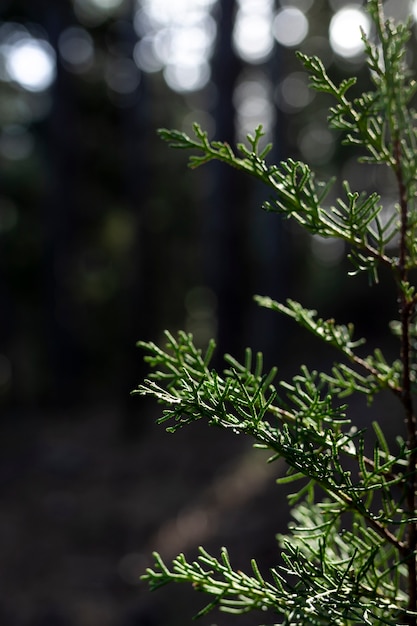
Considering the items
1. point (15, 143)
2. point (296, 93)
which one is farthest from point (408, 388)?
point (296, 93)

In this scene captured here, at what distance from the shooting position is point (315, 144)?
68.3 feet

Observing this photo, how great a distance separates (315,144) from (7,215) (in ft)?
31.6

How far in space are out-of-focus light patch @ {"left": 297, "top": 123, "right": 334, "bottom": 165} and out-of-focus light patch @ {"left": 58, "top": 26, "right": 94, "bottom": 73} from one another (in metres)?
7.25

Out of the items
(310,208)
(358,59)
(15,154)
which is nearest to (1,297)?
(15,154)

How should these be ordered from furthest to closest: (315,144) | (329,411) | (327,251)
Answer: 1. (315,144)
2. (327,251)
3. (329,411)

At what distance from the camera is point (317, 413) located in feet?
4.33

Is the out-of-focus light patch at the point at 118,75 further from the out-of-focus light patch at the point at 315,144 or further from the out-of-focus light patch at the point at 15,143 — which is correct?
the out-of-focus light patch at the point at 315,144

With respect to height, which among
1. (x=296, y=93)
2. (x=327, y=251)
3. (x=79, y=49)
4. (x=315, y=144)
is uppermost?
(x=296, y=93)

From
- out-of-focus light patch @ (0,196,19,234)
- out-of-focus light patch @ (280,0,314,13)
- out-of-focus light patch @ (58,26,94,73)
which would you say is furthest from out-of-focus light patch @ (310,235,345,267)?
out-of-focus light patch @ (0,196,19,234)

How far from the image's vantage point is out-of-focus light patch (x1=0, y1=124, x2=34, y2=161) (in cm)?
1764

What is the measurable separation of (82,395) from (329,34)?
39.8 ft

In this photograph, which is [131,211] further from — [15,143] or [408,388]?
[408,388]

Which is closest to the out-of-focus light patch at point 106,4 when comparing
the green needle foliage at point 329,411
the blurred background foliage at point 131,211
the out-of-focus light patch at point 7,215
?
the blurred background foliage at point 131,211

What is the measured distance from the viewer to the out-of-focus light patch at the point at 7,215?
16797mm
